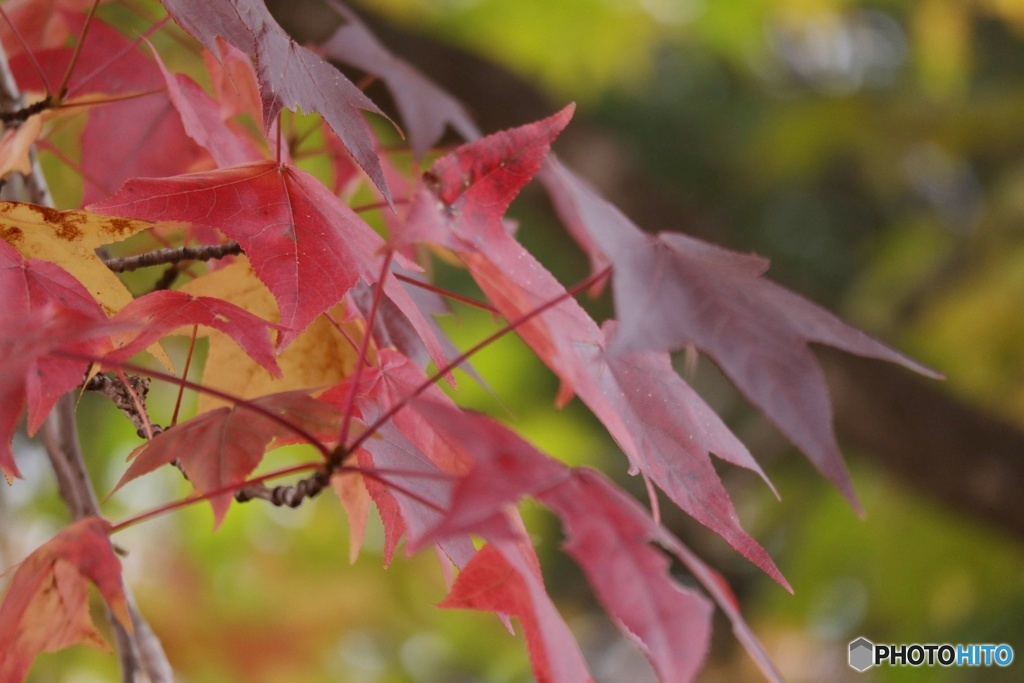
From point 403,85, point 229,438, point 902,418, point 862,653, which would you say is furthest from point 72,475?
point 902,418

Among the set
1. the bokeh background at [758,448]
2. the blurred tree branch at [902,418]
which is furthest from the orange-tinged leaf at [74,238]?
the blurred tree branch at [902,418]

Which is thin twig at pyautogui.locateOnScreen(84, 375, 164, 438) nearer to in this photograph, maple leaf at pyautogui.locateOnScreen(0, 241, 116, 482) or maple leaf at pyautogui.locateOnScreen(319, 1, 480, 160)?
maple leaf at pyautogui.locateOnScreen(0, 241, 116, 482)

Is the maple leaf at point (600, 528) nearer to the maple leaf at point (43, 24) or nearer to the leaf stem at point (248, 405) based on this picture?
the leaf stem at point (248, 405)

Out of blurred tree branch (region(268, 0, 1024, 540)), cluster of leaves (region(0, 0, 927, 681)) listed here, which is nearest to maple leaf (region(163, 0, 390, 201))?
cluster of leaves (region(0, 0, 927, 681))

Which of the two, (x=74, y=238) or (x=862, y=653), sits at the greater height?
(x=74, y=238)

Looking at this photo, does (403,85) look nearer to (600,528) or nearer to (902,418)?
(600,528)
